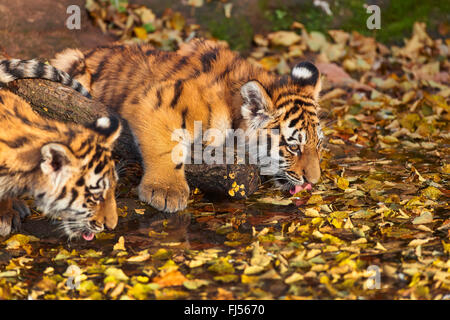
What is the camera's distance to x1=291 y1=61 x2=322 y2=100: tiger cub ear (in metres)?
5.12

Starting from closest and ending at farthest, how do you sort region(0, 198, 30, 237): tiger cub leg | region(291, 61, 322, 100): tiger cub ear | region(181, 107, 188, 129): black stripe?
region(0, 198, 30, 237): tiger cub leg
region(181, 107, 188, 129): black stripe
region(291, 61, 322, 100): tiger cub ear

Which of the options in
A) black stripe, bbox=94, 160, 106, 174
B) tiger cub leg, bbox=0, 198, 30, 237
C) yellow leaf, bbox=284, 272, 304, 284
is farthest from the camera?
tiger cub leg, bbox=0, 198, 30, 237

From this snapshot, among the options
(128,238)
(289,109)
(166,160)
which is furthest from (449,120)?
(128,238)

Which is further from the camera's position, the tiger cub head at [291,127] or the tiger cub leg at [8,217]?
the tiger cub head at [291,127]

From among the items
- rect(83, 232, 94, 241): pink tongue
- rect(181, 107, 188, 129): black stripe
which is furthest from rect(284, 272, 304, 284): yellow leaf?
rect(181, 107, 188, 129): black stripe

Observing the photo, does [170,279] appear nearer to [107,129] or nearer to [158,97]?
[107,129]

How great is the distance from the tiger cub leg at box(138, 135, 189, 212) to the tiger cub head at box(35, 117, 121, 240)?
0.62 meters

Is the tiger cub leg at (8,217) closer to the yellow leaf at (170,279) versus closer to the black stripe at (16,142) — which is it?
the black stripe at (16,142)

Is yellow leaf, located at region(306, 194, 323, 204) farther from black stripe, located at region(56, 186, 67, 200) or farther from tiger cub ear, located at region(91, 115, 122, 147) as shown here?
black stripe, located at region(56, 186, 67, 200)

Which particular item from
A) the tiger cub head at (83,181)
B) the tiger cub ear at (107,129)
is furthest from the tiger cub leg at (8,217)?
the tiger cub ear at (107,129)

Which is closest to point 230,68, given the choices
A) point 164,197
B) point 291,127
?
point 291,127

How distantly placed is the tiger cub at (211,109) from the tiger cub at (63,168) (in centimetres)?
65

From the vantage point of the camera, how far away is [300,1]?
9.24 meters

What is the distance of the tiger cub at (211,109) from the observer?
482cm
